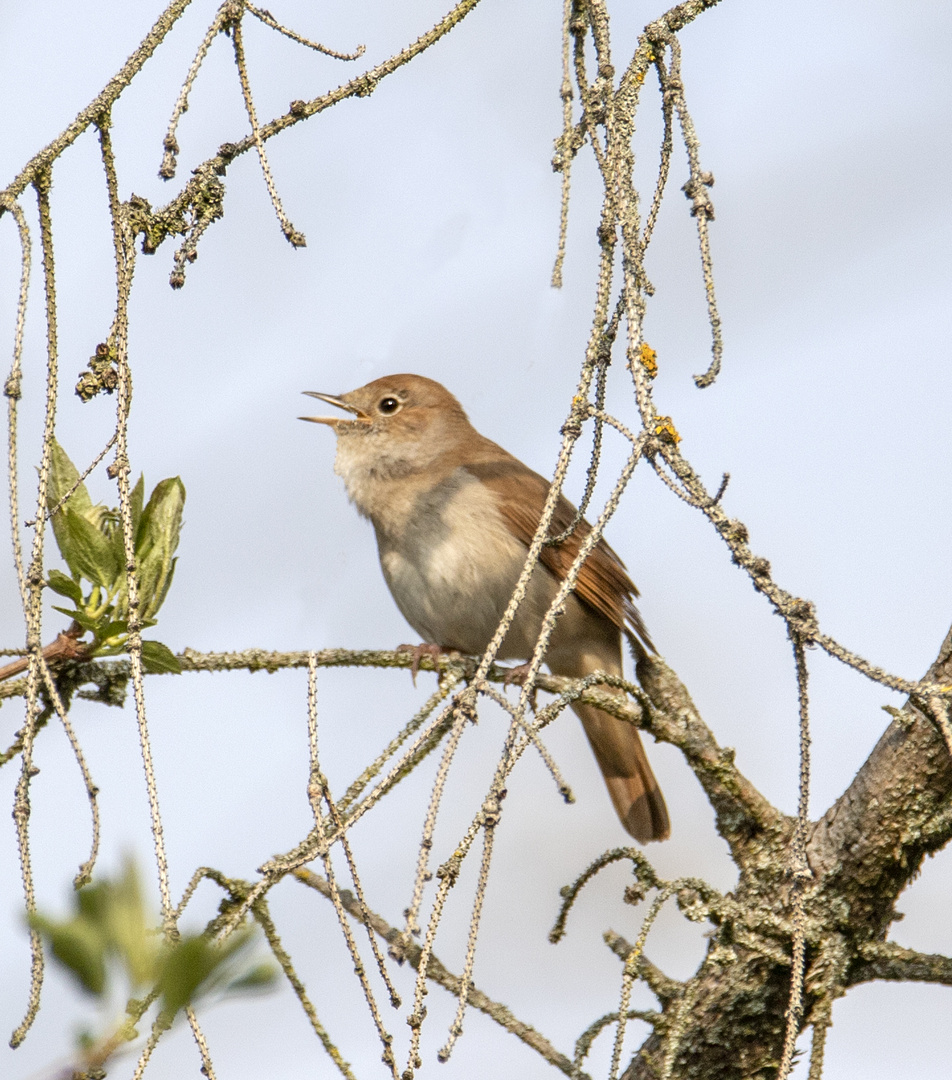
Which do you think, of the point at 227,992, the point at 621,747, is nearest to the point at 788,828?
the point at 227,992

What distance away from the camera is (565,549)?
5109 mm

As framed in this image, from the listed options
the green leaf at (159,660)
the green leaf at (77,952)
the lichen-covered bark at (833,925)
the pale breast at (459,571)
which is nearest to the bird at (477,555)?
the pale breast at (459,571)

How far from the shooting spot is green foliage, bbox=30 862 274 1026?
4.05 ft

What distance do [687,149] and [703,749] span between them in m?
1.43

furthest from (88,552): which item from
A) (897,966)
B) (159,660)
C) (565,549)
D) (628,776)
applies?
(628,776)

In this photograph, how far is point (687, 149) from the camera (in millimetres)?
2199

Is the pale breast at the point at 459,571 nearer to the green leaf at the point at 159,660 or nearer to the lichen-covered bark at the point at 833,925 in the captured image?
the lichen-covered bark at the point at 833,925

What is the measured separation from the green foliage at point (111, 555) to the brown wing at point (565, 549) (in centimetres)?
252

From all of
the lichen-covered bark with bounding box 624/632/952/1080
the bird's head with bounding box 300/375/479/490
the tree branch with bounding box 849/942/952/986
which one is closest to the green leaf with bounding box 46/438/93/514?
the lichen-covered bark with bounding box 624/632/952/1080

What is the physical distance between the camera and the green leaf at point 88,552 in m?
2.37

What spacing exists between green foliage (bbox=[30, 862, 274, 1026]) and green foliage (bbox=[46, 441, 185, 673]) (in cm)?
110

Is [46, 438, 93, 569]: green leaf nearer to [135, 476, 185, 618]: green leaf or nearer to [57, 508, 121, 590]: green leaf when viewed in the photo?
[57, 508, 121, 590]: green leaf

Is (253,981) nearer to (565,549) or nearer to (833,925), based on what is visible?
(833,925)

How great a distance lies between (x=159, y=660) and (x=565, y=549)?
109 inches
